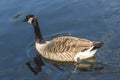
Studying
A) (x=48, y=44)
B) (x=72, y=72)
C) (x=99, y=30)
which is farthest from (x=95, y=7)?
(x=72, y=72)

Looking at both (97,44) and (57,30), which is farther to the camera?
(57,30)

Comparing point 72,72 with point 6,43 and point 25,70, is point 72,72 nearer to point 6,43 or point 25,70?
point 25,70

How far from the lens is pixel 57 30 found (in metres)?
13.7

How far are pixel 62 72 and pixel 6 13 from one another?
17.4ft

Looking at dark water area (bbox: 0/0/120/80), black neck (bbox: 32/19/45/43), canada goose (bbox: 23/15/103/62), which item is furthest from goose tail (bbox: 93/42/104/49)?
black neck (bbox: 32/19/45/43)

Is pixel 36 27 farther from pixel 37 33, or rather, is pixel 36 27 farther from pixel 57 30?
pixel 57 30

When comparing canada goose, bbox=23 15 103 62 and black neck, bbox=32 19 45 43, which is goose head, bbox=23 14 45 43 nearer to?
black neck, bbox=32 19 45 43

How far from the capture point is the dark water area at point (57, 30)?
36.1ft

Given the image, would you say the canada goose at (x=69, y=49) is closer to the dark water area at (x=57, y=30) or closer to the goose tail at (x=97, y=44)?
the goose tail at (x=97, y=44)

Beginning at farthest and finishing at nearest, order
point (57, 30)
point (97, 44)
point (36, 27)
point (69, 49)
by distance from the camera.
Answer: point (57, 30) → point (36, 27) → point (69, 49) → point (97, 44)

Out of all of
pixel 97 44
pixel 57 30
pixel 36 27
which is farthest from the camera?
pixel 57 30

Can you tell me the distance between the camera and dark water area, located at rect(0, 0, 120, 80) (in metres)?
11.0

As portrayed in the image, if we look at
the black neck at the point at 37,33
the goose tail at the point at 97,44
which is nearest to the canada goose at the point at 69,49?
the goose tail at the point at 97,44

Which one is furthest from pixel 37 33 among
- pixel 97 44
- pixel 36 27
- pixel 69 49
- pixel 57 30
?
pixel 97 44
